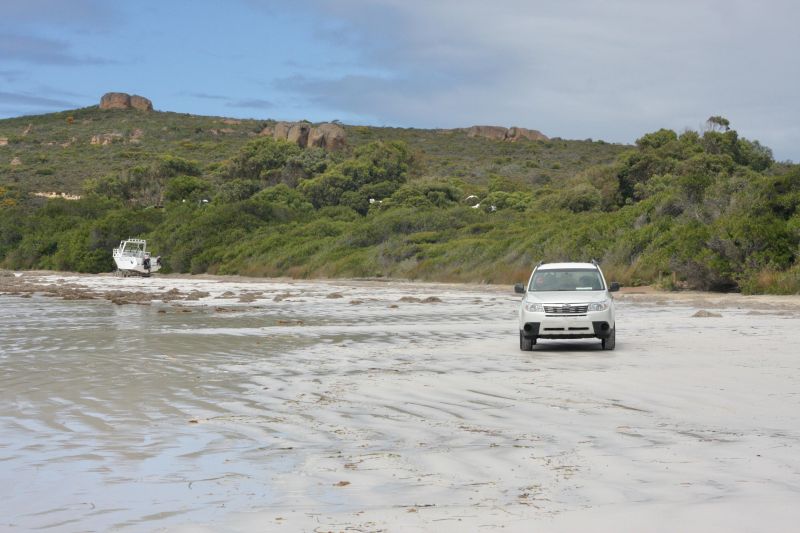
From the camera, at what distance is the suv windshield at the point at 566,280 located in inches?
736

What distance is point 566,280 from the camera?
18922 millimetres

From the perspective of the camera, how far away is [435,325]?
79.9 ft

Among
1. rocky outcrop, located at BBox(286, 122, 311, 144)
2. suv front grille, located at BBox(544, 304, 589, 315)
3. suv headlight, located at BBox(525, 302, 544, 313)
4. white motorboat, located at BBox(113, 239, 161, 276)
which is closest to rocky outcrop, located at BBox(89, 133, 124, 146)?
rocky outcrop, located at BBox(286, 122, 311, 144)

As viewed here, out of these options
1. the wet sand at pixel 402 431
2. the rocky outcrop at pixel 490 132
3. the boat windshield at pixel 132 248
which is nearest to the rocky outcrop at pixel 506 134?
the rocky outcrop at pixel 490 132

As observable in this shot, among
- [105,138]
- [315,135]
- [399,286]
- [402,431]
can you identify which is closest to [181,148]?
[105,138]

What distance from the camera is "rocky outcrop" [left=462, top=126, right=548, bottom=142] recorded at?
475 ft

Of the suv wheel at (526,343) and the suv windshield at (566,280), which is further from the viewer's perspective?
the suv windshield at (566,280)

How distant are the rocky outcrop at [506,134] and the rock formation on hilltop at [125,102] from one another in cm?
5017

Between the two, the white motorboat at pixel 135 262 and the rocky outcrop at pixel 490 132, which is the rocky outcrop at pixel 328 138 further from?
the rocky outcrop at pixel 490 132

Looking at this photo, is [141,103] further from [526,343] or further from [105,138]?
[526,343]

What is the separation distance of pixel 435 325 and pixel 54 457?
15723 millimetres

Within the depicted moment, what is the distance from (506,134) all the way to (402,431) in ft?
454

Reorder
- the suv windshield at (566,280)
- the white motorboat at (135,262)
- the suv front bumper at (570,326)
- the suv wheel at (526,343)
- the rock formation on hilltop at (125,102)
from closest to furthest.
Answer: the suv front bumper at (570,326)
the suv wheel at (526,343)
the suv windshield at (566,280)
the white motorboat at (135,262)
the rock formation on hilltop at (125,102)

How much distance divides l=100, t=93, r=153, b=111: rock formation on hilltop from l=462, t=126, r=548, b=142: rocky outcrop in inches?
1975
